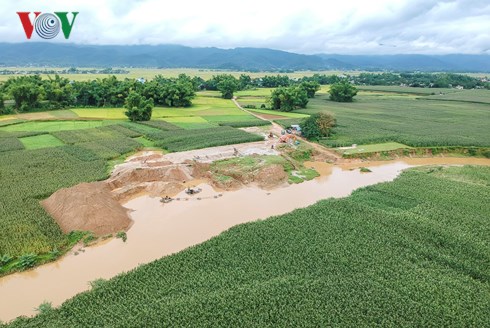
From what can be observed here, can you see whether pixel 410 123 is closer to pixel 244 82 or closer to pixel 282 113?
pixel 282 113

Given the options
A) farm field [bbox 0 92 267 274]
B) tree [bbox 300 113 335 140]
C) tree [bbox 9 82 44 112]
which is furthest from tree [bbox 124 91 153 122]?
tree [bbox 300 113 335 140]

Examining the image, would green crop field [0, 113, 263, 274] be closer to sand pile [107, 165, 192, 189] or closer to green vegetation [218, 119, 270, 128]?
green vegetation [218, 119, 270, 128]

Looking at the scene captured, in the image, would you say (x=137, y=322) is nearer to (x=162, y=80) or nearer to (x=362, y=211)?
(x=362, y=211)

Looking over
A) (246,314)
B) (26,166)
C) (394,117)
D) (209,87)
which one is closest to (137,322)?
(246,314)

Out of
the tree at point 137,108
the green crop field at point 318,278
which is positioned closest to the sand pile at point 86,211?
the green crop field at point 318,278

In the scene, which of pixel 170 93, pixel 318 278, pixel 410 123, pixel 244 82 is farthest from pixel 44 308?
pixel 244 82

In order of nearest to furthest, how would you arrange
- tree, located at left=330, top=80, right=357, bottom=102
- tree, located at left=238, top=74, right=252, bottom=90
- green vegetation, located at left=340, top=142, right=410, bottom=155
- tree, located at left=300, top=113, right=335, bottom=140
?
green vegetation, located at left=340, top=142, right=410, bottom=155
tree, located at left=300, top=113, right=335, bottom=140
tree, located at left=330, top=80, right=357, bottom=102
tree, located at left=238, top=74, right=252, bottom=90
